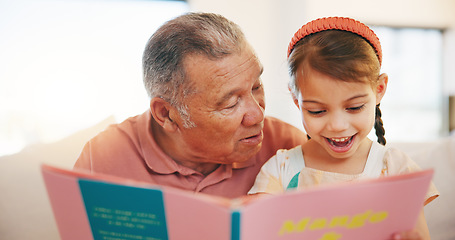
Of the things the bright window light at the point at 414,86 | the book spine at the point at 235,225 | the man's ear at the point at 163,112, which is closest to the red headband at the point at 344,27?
the man's ear at the point at 163,112

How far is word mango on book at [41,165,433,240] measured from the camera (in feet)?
2.39

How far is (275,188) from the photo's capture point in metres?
1.29

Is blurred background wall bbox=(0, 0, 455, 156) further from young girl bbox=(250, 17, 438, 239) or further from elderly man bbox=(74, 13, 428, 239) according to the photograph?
young girl bbox=(250, 17, 438, 239)

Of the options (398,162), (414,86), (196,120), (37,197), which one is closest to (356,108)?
(398,162)

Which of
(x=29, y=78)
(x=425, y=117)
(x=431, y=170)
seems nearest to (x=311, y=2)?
(x=425, y=117)

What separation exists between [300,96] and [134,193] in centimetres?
61

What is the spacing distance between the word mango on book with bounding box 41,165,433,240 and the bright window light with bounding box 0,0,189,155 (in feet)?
11.4

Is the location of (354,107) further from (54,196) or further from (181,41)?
(54,196)

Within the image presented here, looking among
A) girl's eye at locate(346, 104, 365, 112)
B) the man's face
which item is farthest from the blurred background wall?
girl's eye at locate(346, 104, 365, 112)

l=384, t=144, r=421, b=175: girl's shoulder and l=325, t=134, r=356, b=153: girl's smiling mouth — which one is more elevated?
l=325, t=134, r=356, b=153: girl's smiling mouth

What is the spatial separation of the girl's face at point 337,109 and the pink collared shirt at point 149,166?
415mm

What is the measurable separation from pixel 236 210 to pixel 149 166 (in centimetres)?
84

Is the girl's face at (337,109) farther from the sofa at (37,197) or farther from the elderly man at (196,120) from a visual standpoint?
the sofa at (37,197)

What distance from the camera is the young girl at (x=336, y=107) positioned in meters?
1.11
